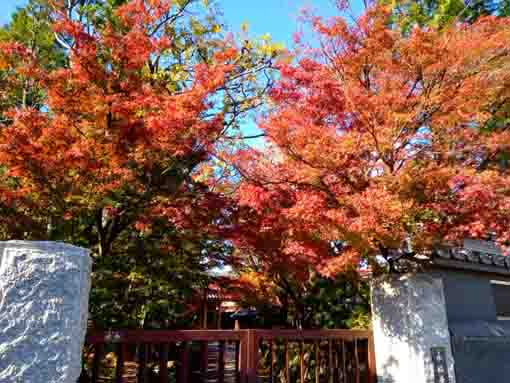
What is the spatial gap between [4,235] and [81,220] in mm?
1347

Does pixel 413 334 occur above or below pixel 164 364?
above

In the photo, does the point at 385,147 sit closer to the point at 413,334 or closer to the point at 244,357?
the point at 413,334

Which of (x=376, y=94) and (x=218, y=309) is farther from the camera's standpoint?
(x=218, y=309)

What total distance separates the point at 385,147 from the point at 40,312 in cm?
502

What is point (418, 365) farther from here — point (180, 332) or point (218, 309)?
point (218, 309)

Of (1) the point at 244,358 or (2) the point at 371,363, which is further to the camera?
(2) the point at 371,363

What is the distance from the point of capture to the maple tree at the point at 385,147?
5.43m

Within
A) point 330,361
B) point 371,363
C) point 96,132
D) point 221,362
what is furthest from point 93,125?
point 371,363

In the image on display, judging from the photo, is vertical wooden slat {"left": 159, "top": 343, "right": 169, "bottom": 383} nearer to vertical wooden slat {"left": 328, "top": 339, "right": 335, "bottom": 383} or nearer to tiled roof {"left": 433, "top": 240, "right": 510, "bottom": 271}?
vertical wooden slat {"left": 328, "top": 339, "right": 335, "bottom": 383}

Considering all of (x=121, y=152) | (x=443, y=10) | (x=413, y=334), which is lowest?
(x=413, y=334)

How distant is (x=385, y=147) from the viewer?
581 centimetres

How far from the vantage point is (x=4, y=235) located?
6.73 meters

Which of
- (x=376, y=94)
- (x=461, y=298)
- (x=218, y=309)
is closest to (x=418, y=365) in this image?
(x=461, y=298)

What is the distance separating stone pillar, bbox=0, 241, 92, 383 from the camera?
109 inches
